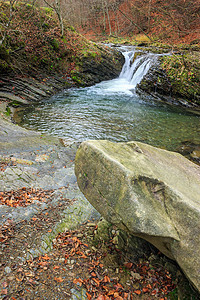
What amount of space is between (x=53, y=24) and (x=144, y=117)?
1304 centimetres

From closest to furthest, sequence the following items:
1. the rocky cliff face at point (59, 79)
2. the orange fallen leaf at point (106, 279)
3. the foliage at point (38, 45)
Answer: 1. the orange fallen leaf at point (106, 279)
2. the rocky cliff face at point (59, 79)
3. the foliage at point (38, 45)

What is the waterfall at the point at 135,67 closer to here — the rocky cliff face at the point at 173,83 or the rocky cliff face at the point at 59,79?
the rocky cliff face at the point at 59,79

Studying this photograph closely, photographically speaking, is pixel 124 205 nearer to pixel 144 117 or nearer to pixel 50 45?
pixel 144 117

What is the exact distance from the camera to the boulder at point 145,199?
2.26m

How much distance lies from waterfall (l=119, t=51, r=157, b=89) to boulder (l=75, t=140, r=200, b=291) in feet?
49.2

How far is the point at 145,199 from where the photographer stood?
7.89 feet

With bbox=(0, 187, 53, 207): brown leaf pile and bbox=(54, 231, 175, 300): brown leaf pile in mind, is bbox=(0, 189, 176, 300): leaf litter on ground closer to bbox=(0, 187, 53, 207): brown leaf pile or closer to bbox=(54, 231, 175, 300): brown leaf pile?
bbox=(54, 231, 175, 300): brown leaf pile

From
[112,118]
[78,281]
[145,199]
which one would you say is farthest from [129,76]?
[78,281]

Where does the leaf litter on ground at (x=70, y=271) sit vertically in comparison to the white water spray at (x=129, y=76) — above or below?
below

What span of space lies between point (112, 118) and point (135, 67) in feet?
33.2

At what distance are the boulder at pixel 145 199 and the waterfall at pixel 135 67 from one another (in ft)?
49.2

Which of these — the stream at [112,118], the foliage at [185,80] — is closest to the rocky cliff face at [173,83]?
the foliage at [185,80]

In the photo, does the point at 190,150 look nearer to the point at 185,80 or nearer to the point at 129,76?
the point at 185,80

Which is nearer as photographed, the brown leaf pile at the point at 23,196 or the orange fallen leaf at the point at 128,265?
the orange fallen leaf at the point at 128,265
